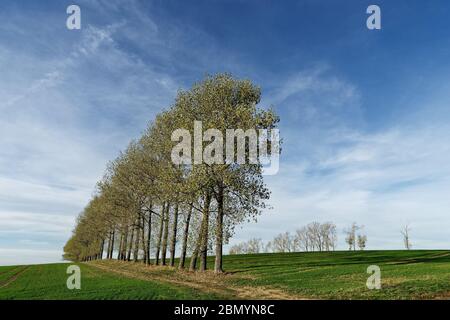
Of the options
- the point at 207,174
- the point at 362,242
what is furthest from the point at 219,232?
the point at 362,242

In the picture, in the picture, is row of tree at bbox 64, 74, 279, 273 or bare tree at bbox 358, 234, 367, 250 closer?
row of tree at bbox 64, 74, 279, 273

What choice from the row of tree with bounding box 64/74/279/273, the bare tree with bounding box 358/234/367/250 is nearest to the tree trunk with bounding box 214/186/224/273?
the row of tree with bounding box 64/74/279/273

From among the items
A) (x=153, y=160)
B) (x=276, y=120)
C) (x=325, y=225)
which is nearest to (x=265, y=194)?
(x=276, y=120)

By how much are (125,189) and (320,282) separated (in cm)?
4208

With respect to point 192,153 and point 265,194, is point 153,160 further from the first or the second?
point 265,194

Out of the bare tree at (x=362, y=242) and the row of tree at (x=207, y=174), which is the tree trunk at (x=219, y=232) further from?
the bare tree at (x=362, y=242)

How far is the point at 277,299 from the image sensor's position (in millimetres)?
25375

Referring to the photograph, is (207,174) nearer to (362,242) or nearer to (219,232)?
(219,232)

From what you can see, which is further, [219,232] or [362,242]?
[362,242]

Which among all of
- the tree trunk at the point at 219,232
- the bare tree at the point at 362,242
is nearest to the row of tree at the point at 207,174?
the tree trunk at the point at 219,232

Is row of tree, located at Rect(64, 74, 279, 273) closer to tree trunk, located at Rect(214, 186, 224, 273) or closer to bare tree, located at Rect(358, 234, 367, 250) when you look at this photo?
tree trunk, located at Rect(214, 186, 224, 273)

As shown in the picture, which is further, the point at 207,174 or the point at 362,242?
the point at 362,242

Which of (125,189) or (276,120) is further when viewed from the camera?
(125,189)

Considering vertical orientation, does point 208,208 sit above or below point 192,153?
below
